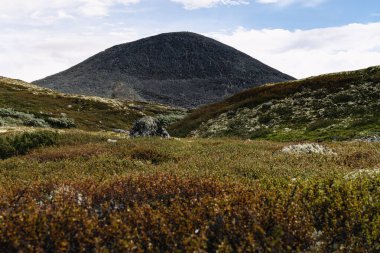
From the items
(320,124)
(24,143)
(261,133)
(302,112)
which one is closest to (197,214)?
(24,143)

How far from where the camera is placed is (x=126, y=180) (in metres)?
7.42

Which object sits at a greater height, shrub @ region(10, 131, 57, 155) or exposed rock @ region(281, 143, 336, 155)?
shrub @ region(10, 131, 57, 155)

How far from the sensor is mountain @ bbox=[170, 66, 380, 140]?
29969 millimetres

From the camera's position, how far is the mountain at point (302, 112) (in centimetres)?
2997

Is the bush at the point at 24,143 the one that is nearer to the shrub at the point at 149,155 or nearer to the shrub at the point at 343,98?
the shrub at the point at 149,155

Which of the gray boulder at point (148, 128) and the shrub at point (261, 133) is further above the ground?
the gray boulder at point (148, 128)

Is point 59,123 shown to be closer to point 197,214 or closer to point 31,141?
point 31,141

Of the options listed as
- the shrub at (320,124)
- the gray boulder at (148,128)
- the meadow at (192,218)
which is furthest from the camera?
the shrub at (320,124)

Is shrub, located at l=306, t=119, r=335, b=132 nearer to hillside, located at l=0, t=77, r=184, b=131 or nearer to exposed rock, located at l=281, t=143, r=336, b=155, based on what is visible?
exposed rock, located at l=281, t=143, r=336, b=155

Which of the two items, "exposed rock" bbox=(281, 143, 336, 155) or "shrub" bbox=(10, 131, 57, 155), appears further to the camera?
"shrub" bbox=(10, 131, 57, 155)

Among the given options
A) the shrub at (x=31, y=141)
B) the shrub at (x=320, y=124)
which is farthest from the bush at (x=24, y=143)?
the shrub at (x=320, y=124)

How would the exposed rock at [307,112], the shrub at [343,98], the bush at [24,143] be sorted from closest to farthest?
the bush at [24,143] < the exposed rock at [307,112] < the shrub at [343,98]

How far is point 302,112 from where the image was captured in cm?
3750

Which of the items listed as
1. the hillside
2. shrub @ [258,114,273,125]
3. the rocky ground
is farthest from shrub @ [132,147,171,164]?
the hillside
